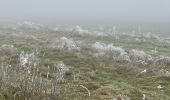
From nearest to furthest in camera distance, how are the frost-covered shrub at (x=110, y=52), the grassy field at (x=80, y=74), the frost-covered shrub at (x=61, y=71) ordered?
the grassy field at (x=80, y=74)
the frost-covered shrub at (x=61, y=71)
the frost-covered shrub at (x=110, y=52)

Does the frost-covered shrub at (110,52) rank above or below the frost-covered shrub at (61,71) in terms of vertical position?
below

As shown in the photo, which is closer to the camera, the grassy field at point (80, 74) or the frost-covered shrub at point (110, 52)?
the grassy field at point (80, 74)

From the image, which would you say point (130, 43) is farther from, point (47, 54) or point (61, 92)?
point (61, 92)

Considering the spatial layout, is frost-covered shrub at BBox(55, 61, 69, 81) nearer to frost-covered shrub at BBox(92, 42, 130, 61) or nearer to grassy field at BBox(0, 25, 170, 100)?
grassy field at BBox(0, 25, 170, 100)

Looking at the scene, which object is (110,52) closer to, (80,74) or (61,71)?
(80,74)

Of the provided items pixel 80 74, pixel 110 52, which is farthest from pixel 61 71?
pixel 110 52

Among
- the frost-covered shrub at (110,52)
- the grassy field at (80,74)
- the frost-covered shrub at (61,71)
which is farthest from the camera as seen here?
the frost-covered shrub at (110,52)

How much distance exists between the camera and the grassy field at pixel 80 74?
13.9m

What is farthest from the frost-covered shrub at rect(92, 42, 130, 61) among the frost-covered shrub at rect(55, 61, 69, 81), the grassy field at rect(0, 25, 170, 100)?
the frost-covered shrub at rect(55, 61, 69, 81)

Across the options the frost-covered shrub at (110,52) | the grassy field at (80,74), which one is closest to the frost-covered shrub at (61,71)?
the grassy field at (80,74)

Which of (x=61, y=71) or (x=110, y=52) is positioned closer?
(x=61, y=71)

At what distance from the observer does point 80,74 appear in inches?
750

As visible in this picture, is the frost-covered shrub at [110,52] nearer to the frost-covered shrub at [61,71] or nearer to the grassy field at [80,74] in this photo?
the grassy field at [80,74]

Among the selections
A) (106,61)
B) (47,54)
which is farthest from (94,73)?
(47,54)
